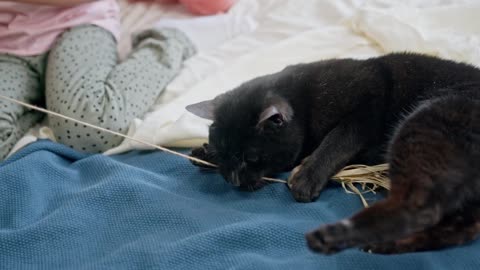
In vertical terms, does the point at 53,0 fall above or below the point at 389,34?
above

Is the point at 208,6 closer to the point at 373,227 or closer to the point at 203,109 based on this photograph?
the point at 203,109

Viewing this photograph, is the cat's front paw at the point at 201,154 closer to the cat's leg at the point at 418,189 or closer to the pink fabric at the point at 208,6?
the cat's leg at the point at 418,189

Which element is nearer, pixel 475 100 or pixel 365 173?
pixel 475 100

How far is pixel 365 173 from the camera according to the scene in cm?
129

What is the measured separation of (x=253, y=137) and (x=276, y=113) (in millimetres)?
104

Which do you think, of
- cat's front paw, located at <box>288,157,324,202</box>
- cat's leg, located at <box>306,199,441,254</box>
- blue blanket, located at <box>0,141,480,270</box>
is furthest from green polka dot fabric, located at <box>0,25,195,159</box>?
Answer: cat's leg, located at <box>306,199,441,254</box>

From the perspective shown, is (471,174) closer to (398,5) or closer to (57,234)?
(57,234)

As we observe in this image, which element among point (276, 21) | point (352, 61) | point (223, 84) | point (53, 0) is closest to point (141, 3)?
point (53, 0)

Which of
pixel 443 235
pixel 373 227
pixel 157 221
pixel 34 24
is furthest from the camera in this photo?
pixel 34 24

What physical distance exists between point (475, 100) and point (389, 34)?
738 millimetres

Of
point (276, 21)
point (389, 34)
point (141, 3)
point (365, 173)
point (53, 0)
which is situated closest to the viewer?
point (365, 173)

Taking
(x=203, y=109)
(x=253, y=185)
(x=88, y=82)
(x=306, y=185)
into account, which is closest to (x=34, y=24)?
(x=88, y=82)

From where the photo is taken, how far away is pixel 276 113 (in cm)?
120

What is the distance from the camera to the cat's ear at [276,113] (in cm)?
120
